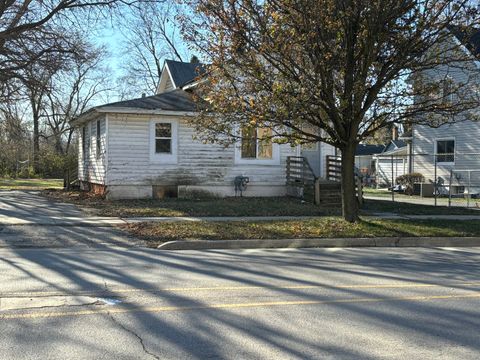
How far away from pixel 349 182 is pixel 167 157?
9.36 metres

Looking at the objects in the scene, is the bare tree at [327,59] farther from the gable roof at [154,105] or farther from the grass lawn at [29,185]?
the grass lawn at [29,185]

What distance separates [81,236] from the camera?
1188 cm

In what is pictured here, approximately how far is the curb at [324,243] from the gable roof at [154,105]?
8.79 meters

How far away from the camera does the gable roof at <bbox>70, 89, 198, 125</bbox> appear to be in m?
19.8

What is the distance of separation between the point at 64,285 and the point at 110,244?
164 inches

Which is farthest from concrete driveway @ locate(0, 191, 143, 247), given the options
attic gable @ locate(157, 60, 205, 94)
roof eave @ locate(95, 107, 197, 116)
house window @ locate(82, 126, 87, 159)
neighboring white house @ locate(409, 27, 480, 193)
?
neighboring white house @ locate(409, 27, 480, 193)

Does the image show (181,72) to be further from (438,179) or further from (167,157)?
(438,179)

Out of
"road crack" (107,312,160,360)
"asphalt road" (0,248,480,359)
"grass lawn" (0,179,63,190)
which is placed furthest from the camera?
"grass lawn" (0,179,63,190)

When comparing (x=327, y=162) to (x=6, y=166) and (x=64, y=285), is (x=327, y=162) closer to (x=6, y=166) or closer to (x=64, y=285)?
(x=64, y=285)

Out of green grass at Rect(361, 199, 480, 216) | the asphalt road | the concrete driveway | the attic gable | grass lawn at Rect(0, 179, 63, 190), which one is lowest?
the asphalt road

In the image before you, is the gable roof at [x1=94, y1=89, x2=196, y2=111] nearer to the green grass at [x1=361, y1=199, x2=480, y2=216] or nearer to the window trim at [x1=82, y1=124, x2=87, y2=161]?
the window trim at [x1=82, y1=124, x2=87, y2=161]

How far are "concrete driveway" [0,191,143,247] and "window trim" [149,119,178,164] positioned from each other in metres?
→ 4.92

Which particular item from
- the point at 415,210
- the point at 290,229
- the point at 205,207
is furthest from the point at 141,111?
the point at 415,210

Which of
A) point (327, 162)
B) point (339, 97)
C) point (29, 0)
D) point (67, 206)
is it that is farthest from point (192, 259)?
point (29, 0)
